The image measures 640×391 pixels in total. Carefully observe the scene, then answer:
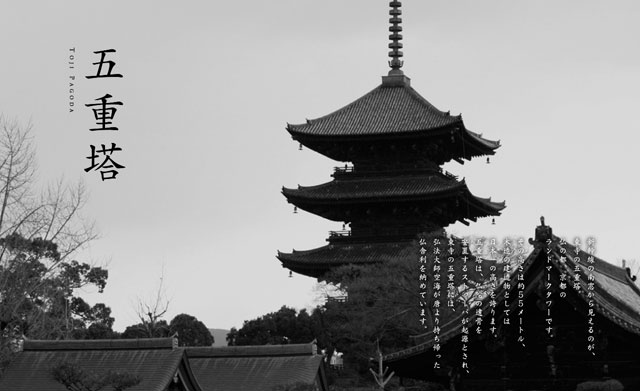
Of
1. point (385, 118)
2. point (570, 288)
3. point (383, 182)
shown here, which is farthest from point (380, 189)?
A: point (570, 288)

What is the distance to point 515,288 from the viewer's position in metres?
22.4

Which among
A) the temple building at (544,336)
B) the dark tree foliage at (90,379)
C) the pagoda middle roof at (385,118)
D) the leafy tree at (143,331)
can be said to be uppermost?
the pagoda middle roof at (385,118)

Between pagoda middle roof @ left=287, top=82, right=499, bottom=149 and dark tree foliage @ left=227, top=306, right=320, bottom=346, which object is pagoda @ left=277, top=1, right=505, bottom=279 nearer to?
pagoda middle roof @ left=287, top=82, right=499, bottom=149

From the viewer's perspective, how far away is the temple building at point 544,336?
72.5 feet

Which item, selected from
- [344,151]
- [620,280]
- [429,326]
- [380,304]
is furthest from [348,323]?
[620,280]

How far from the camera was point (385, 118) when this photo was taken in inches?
2697

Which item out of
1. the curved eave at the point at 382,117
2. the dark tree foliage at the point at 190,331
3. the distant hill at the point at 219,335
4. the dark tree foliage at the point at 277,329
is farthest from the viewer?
the distant hill at the point at 219,335

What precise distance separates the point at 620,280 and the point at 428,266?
85.3 ft

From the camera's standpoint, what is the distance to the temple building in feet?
72.5

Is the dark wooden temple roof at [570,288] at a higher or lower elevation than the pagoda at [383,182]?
lower

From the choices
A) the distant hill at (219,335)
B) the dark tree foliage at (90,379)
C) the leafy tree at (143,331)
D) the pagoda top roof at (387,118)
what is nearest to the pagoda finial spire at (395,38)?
the pagoda top roof at (387,118)

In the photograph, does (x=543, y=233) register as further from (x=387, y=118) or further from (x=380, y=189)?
(x=387, y=118)

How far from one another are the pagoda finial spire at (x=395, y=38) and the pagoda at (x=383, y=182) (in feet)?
12.3

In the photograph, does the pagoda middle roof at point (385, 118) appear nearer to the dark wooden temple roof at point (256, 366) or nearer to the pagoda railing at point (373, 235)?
the pagoda railing at point (373, 235)
